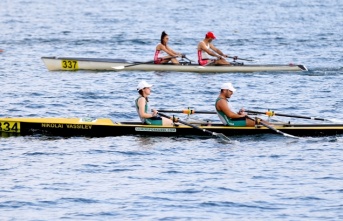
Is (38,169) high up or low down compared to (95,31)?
down

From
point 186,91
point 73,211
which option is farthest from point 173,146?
point 186,91

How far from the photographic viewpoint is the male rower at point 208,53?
42.8 meters

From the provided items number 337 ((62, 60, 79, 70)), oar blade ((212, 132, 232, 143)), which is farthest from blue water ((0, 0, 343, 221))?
number 337 ((62, 60, 79, 70))

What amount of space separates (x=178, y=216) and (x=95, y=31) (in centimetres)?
4300

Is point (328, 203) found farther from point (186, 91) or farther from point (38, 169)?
point (186, 91)

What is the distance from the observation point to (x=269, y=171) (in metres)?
26.9

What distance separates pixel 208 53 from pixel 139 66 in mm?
2910

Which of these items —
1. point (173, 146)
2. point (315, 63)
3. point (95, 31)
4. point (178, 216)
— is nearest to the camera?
point (178, 216)

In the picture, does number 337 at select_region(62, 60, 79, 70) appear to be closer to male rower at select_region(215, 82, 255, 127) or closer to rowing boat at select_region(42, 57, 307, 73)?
rowing boat at select_region(42, 57, 307, 73)

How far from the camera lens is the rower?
95.2 ft

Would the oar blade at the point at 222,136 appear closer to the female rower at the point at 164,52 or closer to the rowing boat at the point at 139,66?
the female rower at the point at 164,52

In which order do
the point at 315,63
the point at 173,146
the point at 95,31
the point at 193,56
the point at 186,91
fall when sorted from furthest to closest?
1. the point at 95,31
2. the point at 193,56
3. the point at 315,63
4. the point at 186,91
5. the point at 173,146

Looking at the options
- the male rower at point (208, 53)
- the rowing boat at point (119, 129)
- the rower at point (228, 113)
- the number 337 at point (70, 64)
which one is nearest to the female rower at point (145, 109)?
the rowing boat at point (119, 129)

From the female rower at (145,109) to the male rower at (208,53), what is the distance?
44.2 feet
